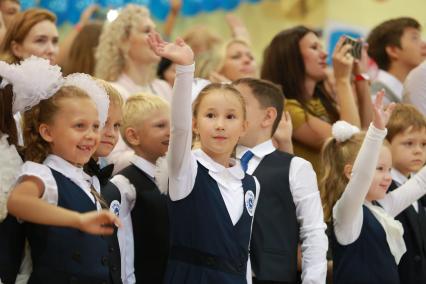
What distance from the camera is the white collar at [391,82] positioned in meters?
5.49

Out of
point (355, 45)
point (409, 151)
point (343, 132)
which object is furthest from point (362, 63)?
point (343, 132)

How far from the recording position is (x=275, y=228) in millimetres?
3955

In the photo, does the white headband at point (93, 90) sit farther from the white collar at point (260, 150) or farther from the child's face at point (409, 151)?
the child's face at point (409, 151)

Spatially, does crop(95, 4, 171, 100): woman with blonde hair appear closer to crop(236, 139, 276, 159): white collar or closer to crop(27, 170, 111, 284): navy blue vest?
crop(236, 139, 276, 159): white collar

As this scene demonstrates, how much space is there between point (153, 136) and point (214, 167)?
0.60 m

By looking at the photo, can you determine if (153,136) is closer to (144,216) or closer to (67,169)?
(144,216)

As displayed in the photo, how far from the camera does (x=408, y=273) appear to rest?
14.6ft

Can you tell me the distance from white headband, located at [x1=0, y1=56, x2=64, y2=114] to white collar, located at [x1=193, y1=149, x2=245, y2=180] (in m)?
0.68

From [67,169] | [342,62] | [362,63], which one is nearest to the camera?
[67,169]

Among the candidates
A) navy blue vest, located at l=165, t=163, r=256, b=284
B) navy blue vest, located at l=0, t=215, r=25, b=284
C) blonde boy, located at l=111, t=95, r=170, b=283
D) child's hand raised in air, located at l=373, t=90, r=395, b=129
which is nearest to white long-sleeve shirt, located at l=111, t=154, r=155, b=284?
blonde boy, located at l=111, t=95, r=170, b=283

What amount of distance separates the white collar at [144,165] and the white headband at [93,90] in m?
0.60

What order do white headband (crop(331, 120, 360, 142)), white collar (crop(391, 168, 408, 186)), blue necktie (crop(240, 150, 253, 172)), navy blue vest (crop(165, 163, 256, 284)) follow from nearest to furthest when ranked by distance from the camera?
navy blue vest (crop(165, 163, 256, 284)) < blue necktie (crop(240, 150, 253, 172)) < white headband (crop(331, 120, 360, 142)) < white collar (crop(391, 168, 408, 186))

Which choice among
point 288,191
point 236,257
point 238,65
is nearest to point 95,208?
point 236,257

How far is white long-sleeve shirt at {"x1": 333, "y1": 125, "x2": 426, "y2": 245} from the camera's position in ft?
13.0
